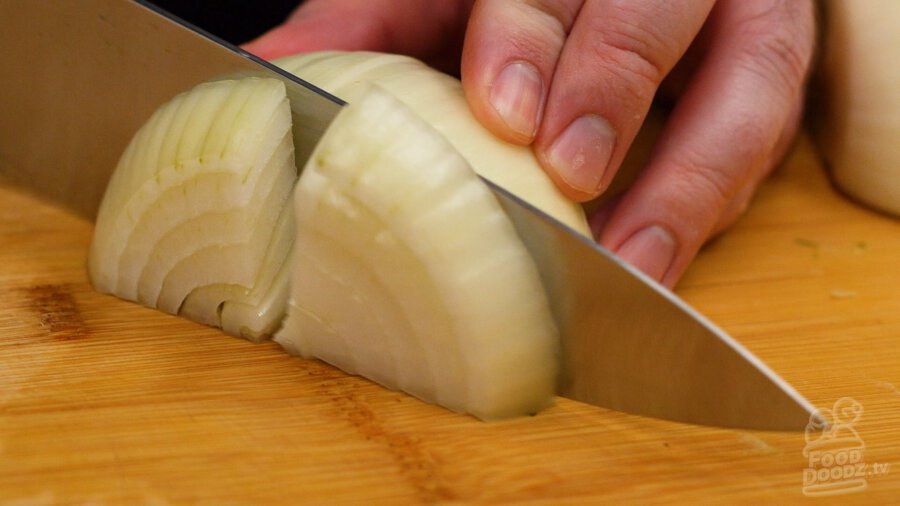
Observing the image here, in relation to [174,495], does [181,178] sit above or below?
above

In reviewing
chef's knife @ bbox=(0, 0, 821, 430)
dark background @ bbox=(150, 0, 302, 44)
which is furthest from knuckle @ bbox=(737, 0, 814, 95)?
dark background @ bbox=(150, 0, 302, 44)

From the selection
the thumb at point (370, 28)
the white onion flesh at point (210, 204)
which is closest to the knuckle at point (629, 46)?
the white onion flesh at point (210, 204)

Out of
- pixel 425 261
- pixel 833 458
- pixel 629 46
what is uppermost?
pixel 629 46

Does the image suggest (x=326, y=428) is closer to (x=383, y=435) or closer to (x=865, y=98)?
(x=383, y=435)

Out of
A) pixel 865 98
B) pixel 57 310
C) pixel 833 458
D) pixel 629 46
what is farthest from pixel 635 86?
pixel 57 310

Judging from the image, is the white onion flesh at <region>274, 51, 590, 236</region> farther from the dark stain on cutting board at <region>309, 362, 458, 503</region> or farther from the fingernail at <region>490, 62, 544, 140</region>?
the dark stain on cutting board at <region>309, 362, 458, 503</region>

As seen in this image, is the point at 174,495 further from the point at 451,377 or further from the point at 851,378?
the point at 851,378

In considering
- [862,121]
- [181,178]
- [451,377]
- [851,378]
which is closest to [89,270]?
[181,178]
